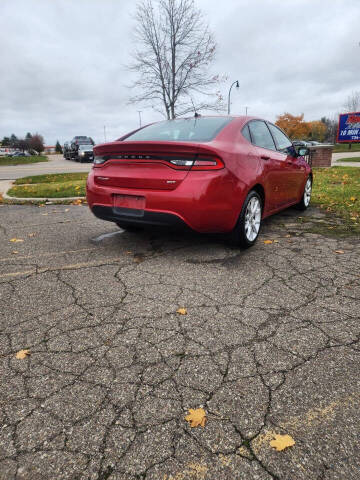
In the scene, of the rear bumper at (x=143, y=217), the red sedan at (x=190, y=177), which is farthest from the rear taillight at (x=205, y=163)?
the rear bumper at (x=143, y=217)

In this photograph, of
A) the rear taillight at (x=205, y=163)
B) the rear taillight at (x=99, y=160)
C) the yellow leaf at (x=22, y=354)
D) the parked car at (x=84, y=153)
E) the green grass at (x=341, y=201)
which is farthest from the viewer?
the parked car at (x=84, y=153)

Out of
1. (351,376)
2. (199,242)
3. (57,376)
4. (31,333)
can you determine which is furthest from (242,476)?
(199,242)

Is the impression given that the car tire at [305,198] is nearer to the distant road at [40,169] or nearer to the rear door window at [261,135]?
the rear door window at [261,135]

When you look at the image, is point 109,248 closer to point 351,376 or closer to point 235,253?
point 235,253

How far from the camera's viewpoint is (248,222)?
378cm

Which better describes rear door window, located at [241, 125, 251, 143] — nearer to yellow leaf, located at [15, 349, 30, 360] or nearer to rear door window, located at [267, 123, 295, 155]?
rear door window, located at [267, 123, 295, 155]

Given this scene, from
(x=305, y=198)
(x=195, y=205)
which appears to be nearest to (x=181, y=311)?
(x=195, y=205)

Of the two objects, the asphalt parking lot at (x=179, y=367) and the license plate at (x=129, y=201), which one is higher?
the license plate at (x=129, y=201)

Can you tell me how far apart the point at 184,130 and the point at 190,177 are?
0.89 metres

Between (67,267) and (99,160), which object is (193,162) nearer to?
(99,160)

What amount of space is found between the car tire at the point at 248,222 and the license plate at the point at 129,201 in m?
1.03

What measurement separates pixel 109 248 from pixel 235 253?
149cm

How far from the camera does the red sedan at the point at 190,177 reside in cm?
313

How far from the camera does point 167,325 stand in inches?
90.5
